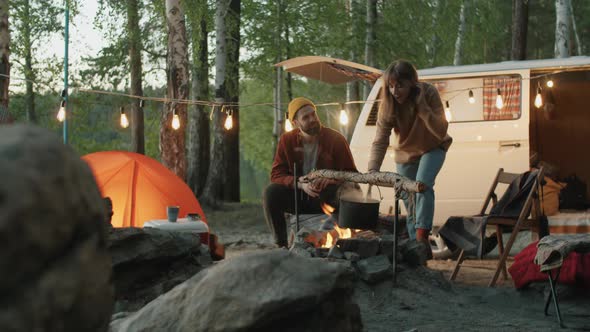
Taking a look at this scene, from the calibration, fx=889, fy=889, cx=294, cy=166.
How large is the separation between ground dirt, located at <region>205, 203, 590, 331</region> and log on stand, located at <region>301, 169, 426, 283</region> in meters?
0.22

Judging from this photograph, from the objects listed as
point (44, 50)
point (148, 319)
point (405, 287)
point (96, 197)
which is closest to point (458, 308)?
point (405, 287)

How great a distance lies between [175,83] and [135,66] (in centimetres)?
800

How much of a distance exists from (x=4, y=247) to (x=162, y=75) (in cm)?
1871

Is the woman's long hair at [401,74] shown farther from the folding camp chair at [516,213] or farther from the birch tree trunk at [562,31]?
the birch tree trunk at [562,31]

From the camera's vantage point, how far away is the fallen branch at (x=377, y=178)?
566 cm

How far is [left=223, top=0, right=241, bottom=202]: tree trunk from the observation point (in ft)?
55.3

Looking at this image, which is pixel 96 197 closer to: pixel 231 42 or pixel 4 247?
pixel 4 247

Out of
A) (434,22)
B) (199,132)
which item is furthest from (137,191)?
(434,22)

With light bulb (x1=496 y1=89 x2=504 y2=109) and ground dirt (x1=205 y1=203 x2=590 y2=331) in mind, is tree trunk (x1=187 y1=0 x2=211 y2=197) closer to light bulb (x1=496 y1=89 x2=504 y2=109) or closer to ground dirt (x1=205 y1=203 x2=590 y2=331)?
light bulb (x1=496 y1=89 x2=504 y2=109)

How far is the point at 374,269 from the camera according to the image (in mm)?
6094

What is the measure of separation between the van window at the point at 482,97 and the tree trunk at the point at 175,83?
4.11m

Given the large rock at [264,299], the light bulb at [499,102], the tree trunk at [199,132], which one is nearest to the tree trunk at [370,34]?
the tree trunk at [199,132]

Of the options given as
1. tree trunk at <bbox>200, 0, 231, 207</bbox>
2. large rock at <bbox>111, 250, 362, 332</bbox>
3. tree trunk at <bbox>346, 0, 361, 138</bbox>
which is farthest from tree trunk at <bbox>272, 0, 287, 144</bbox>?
large rock at <bbox>111, 250, 362, 332</bbox>

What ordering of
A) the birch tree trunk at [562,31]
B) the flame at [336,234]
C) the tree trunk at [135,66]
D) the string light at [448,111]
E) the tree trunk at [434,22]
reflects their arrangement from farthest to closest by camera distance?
the tree trunk at [434,22], the tree trunk at [135,66], the birch tree trunk at [562,31], the string light at [448,111], the flame at [336,234]
